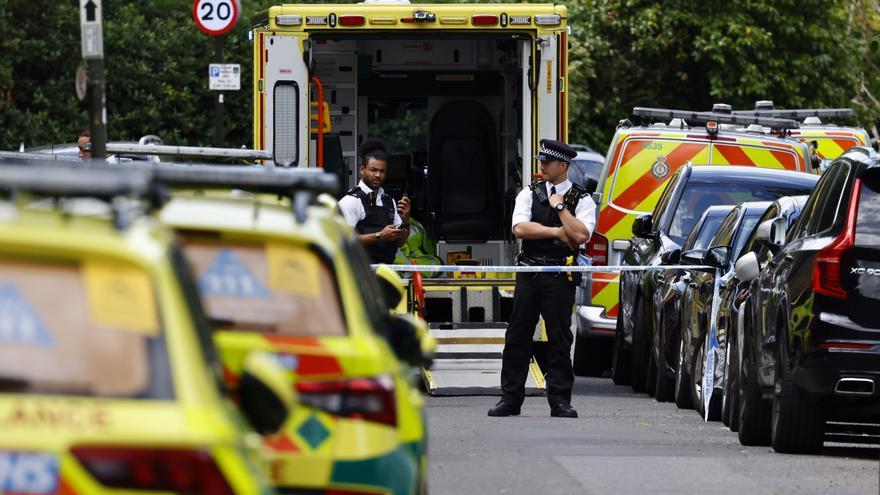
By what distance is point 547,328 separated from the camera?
45.3 ft

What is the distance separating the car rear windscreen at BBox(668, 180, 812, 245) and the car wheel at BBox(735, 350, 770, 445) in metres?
4.91

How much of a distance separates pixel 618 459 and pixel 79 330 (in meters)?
6.63

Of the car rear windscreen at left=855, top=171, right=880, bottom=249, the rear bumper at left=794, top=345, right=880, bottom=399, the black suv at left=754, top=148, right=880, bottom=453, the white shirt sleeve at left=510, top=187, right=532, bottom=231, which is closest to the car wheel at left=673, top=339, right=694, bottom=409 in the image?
the white shirt sleeve at left=510, top=187, right=532, bottom=231

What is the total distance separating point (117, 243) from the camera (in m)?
4.72

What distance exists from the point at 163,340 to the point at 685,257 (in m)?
10.5

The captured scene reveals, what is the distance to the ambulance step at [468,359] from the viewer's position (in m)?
15.9

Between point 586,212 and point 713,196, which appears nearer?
point 586,212

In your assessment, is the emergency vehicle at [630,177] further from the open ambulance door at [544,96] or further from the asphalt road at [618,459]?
the asphalt road at [618,459]

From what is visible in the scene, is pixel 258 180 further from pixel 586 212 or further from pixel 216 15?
pixel 216 15

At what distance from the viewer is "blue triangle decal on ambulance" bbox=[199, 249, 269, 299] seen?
6688mm

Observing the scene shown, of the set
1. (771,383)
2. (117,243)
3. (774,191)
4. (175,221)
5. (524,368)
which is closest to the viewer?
(117,243)

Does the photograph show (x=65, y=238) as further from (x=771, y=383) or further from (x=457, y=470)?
(x=771, y=383)

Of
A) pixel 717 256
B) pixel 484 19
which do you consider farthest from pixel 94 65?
pixel 717 256

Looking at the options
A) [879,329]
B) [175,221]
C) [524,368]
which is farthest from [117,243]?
[524,368]
